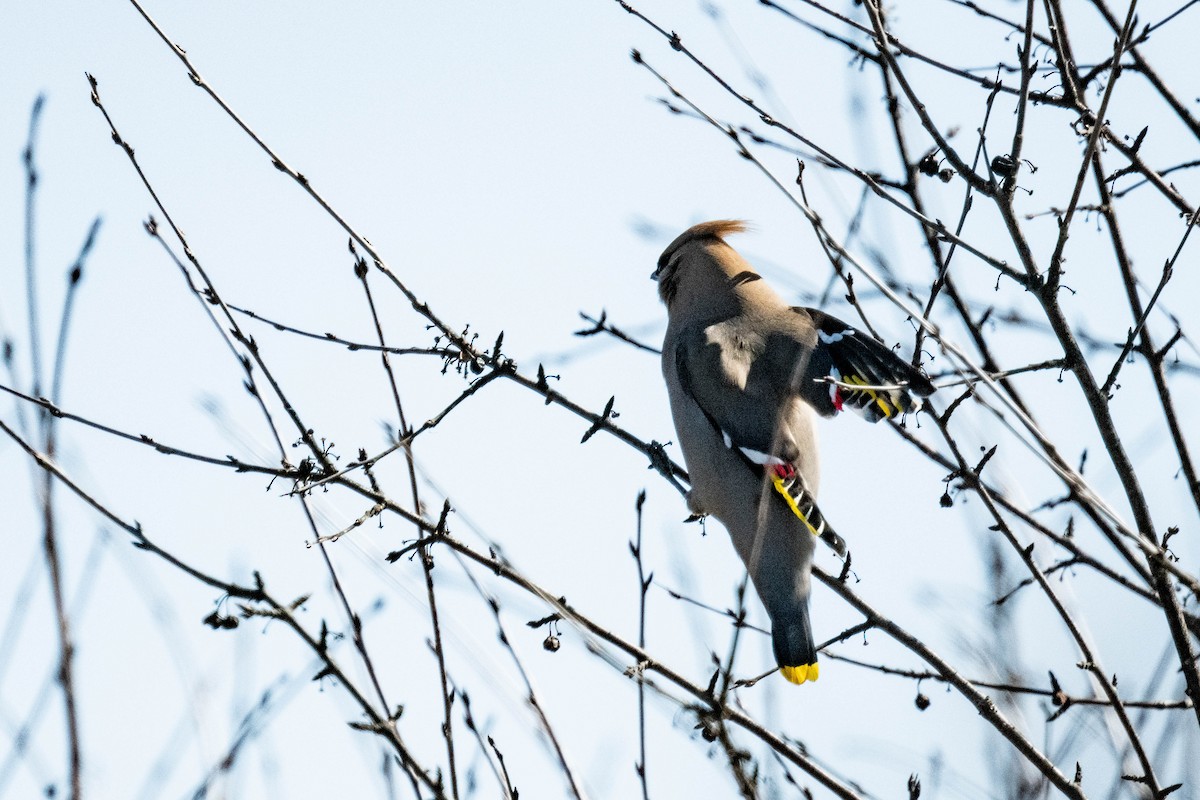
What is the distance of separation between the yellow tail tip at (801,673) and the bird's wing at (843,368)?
67 centimetres

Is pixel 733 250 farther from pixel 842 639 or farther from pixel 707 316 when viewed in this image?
pixel 842 639

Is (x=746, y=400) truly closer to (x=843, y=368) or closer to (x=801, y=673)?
(x=843, y=368)

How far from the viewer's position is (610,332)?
3746mm

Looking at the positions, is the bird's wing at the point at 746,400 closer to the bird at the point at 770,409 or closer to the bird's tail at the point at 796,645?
the bird at the point at 770,409

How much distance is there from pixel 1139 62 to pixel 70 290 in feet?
8.28

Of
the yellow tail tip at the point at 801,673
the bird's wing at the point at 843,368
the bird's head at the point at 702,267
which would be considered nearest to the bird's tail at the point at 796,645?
the yellow tail tip at the point at 801,673

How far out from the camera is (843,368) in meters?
4.28

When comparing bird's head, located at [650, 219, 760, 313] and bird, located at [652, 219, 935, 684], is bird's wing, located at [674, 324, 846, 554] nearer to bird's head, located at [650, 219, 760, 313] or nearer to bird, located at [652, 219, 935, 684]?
bird, located at [652, 219, 935, 684]

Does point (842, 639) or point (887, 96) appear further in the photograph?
point (887, 96)

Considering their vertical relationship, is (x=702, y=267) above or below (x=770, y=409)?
above

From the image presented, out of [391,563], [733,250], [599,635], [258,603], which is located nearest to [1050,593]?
[599,635]

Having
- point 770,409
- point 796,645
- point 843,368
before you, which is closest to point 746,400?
point 770,409

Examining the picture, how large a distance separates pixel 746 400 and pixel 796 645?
0.80 metres

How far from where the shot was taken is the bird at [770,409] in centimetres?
390
